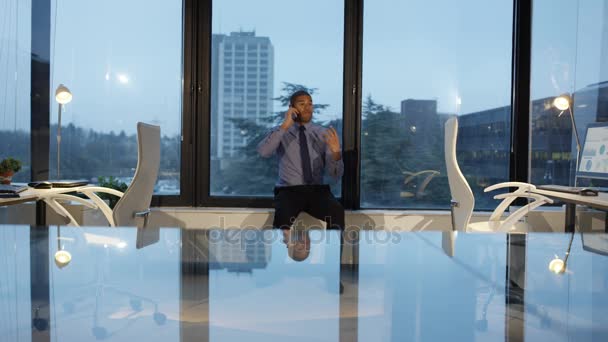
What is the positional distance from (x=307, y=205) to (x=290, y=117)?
72 cm

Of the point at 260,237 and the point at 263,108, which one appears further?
the point at 263,108

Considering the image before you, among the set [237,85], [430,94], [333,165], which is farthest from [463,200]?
[237,85]

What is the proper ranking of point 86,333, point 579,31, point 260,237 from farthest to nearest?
point 579,31 → point 260,237 → point 86,333

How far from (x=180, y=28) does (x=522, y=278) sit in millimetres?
4599

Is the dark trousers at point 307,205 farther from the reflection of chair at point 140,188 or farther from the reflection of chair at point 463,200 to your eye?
the reflection of chair at point 140,188

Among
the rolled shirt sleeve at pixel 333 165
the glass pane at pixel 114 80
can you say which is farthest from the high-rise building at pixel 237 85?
the rolled shirt sleeve at pixel 333 165

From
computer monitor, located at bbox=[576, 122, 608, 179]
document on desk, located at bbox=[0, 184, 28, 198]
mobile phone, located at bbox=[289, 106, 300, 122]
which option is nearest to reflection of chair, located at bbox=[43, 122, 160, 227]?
document on desk, located at bbox=[0, 184, 28, 198]

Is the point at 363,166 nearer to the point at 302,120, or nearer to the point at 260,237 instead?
the point at 302,120

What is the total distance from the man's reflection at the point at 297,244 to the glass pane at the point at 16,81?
12.0 ft

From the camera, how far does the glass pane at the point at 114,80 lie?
16.0 feet

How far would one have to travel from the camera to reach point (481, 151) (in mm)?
5020

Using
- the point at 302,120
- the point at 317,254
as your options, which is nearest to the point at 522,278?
the point at 317,254

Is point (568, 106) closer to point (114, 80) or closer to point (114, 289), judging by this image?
point (114, 80)

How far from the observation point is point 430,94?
5.00 metres
